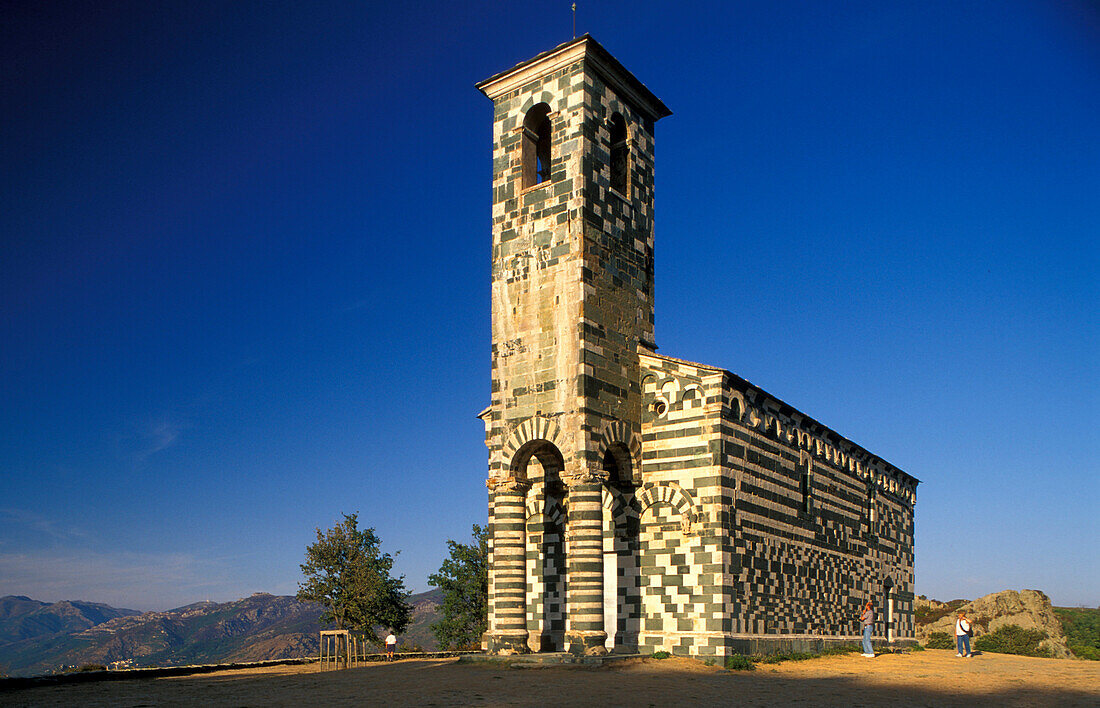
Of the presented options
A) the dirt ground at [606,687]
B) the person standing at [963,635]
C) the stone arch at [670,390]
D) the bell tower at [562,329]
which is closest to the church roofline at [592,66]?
the bell tower at [562,329]

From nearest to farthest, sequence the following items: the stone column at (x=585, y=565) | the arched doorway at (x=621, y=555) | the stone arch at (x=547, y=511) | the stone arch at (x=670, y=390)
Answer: the stone column at (x=585, y=565) < the arched doorway at (x=621, y=555) < the stone arch at (x=670, y=390) < the stone arch at (x=547, y=511)

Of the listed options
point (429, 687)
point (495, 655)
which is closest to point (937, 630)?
point (495, 655)

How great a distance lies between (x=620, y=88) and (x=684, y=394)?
1003 centimetres

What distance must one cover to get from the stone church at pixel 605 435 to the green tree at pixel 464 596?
15.2 metres

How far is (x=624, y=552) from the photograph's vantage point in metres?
25.3

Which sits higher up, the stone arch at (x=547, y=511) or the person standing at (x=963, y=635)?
the stone arch at (x=547, y=511)

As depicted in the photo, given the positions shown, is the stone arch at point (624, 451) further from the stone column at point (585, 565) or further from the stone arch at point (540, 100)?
the stone arch at point (540, 100)

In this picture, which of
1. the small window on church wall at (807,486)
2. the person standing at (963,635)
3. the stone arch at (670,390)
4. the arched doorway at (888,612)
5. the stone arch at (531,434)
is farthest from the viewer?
the arched doorway at (888,612)

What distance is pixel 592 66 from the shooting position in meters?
26.2

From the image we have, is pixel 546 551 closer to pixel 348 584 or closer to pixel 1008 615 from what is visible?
pixel 348 584

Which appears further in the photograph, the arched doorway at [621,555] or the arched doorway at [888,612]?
the arched doorway at [888,612]

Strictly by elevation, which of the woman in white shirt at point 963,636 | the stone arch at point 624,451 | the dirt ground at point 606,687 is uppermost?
the stone arch at point 624,451

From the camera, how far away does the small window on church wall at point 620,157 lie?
27.6 metres

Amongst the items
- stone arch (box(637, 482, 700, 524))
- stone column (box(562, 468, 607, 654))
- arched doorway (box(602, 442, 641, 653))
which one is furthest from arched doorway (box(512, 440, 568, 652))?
stone column (box(562, 468, 607, 654))
